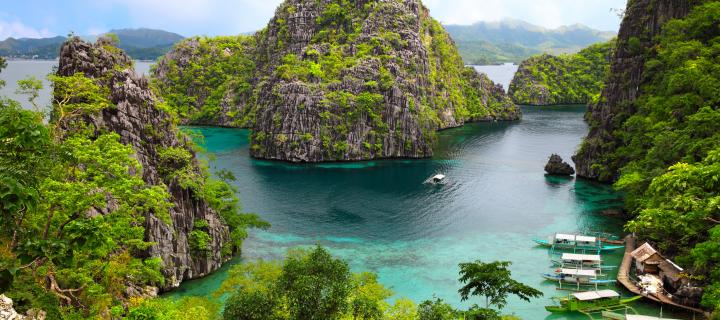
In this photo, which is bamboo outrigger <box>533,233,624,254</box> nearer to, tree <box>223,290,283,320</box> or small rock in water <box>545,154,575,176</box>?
small rock in water <box>545,154,575,176</box>

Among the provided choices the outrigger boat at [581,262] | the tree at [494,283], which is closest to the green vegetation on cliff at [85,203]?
the tree at [494,283]

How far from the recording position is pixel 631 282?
53938mm

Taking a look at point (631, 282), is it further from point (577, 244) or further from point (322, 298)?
point (322, 298)

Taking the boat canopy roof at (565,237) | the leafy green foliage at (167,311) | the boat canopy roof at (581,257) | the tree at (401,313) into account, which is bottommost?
the boat canopy roof at (581,257)

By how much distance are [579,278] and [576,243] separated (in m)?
11.2

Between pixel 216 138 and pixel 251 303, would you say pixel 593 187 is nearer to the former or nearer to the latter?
pixel 251 303

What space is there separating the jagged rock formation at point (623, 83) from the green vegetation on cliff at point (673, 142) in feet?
0.67

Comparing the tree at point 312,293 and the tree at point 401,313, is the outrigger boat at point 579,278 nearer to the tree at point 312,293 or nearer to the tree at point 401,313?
the tree at point 401,313

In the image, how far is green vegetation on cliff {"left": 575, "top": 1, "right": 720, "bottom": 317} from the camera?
4466 cm

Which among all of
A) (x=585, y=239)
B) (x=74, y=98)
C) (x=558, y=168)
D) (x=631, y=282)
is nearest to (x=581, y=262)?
(x=631, y=282)

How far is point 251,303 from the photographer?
29375 mm

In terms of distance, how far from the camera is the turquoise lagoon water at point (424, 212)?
192 ft

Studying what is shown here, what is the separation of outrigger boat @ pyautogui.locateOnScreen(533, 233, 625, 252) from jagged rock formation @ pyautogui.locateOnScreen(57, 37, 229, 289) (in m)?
40.4

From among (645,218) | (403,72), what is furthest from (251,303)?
(403,72)
